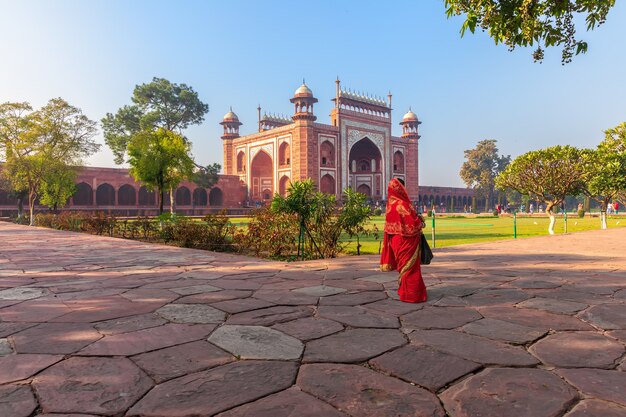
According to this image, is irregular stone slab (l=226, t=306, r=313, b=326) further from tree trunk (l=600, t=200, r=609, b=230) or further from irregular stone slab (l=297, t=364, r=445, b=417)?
tree trunk (l=600, t=200, r=609, b=230)

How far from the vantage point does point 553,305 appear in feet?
8.65

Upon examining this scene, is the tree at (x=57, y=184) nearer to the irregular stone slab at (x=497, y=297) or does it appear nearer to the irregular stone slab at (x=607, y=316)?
the irregular stone slab at (x=497, y=297)

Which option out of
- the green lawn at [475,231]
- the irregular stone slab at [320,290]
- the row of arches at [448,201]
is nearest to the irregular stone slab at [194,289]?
the irregular stone slab at [320,290]

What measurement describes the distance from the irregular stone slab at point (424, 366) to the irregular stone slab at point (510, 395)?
58 mm

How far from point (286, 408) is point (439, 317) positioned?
134cm

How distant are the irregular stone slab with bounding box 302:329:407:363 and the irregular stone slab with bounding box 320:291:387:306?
0.60m

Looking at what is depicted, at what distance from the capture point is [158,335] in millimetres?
2012

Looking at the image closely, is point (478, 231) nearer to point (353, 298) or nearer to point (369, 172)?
point (353, 298)

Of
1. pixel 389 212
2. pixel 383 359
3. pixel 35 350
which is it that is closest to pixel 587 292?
pixel 389 212

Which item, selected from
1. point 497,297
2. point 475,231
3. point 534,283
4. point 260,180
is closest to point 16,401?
point 497,297

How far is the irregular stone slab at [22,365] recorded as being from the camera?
1524mm

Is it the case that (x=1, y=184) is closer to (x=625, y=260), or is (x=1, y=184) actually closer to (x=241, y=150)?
(x=241, y=150)

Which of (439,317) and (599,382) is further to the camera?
(439,317)

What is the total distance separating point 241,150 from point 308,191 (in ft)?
108
